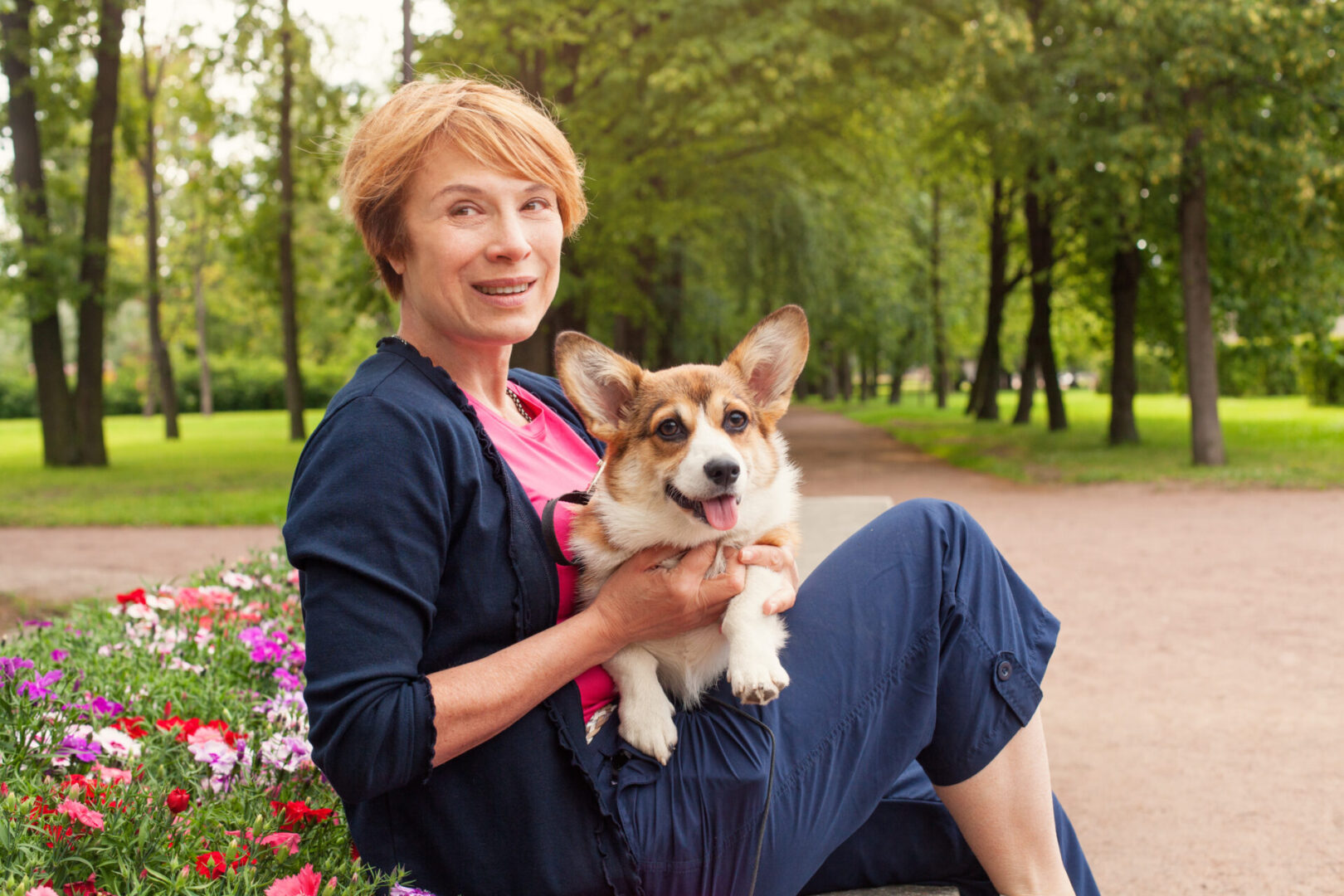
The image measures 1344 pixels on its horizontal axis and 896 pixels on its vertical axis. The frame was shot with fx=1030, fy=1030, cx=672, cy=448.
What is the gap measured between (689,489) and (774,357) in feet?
2.09

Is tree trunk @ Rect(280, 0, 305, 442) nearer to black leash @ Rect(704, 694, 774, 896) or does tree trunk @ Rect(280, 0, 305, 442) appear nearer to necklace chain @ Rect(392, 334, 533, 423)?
necklace chain @ Rect(392, 334, 533, 423)

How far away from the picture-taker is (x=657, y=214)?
17.6 metres

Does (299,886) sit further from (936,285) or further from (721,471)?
(936,285)

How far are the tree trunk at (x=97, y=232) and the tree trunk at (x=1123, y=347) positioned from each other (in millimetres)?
19805

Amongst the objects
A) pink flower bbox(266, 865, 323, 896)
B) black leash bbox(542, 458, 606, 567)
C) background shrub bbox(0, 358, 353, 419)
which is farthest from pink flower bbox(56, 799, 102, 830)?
background shrub bbox(0, 358, 353, 419)

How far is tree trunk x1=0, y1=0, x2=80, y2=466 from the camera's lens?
19.2 meters

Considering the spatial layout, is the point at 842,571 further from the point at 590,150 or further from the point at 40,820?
the point at 590,150

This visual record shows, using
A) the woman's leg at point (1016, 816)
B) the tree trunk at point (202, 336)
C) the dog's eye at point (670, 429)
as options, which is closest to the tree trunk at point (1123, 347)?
the woman's leg at point (1016, 816)

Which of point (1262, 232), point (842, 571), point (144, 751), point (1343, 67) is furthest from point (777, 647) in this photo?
point (1262, 232)

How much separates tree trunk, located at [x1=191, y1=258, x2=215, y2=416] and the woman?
43942mm

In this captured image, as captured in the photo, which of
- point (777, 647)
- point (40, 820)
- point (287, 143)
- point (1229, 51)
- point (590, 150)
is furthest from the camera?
point (287, 143)

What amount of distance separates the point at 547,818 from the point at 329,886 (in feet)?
1.45

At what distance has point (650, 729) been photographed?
2.27 metres

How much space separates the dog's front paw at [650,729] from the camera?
226 cm
